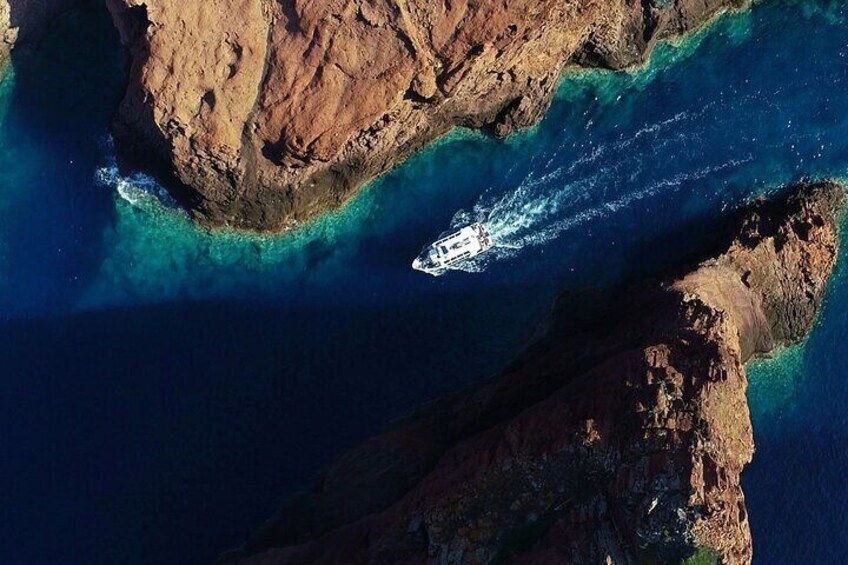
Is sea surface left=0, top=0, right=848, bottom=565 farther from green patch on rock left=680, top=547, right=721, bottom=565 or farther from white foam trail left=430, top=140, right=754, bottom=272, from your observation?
green patch on rock left=680, top=547, right=721, bottom=565

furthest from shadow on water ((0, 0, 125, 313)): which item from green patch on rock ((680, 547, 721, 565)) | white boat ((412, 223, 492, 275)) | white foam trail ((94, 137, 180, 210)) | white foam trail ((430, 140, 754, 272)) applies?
green patch on rock ((680, 547, 721, 565))

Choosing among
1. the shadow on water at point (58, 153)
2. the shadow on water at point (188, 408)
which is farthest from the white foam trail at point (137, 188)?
the shadow on water at point (188, 408)

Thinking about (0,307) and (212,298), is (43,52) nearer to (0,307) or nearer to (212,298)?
(0,307)

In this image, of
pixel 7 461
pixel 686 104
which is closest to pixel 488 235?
pixel 686 104

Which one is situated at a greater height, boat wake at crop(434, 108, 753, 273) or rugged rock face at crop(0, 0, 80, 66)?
rugged rock face at crop(0, 0, 80, 66)

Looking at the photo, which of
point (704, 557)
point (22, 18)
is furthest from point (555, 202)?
point (22, 18)

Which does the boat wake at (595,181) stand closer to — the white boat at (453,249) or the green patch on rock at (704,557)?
the white boat at (453,249)
